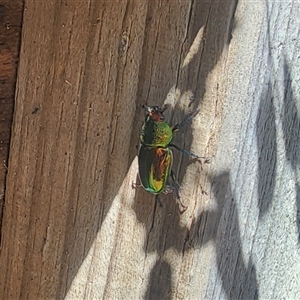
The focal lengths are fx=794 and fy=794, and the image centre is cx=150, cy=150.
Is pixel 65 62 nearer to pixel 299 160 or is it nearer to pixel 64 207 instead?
pixel 64 207

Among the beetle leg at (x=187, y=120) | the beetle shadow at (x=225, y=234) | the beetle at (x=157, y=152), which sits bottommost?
the beetle shadow at (x=225, y=234)


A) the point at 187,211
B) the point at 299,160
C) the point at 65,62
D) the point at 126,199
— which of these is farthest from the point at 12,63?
the point at 299,160

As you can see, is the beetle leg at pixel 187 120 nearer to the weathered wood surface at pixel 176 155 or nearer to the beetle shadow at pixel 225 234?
the weathered wood surface at pixel 176 155

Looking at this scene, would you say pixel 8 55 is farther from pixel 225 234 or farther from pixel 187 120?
pixel 225 234

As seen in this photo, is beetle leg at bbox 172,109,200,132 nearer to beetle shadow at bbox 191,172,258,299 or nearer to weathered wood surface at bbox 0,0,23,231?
beetle shadow at bbox 191,172,258,299

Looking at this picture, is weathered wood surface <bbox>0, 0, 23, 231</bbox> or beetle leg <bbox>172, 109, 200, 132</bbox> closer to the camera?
beetle leg <bbox>172, 109, 200, 132</bbox>

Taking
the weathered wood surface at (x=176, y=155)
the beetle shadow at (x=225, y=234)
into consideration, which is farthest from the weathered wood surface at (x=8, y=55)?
the beetle shadow at (x=225, y=234)

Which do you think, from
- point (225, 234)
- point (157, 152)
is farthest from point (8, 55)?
point (225, 234)

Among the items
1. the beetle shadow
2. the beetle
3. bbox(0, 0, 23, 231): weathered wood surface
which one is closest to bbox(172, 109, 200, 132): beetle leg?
the beetle
